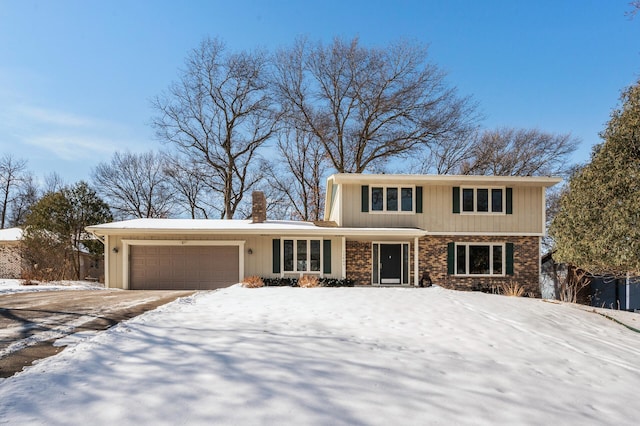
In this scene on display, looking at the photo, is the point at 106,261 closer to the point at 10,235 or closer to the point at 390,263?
the point at 390,263

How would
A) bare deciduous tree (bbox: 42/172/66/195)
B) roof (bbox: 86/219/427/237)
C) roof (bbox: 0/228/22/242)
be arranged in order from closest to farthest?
roof (bbox: 86/219/427/237) < roof (bbox: 0/228/22/242) < bare deciduous tree (bbox: 42/172/66/195)

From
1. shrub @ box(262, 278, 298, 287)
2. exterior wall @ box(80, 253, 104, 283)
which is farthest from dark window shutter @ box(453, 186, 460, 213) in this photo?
exterior wall @ box(80, 253, 104, 283)

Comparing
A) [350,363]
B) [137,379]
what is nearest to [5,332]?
[137,379]

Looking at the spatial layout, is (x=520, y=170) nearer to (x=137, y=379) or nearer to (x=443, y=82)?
(x=443, y=82)

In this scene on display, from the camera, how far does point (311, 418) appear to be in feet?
9.57

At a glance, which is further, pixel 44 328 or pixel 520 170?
pixel 520 170

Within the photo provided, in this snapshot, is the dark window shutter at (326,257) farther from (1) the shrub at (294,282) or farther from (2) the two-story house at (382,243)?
(1) the shrub at (294,282)

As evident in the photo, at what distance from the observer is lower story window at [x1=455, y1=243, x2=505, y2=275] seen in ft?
49.8

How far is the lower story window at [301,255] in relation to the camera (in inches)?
574

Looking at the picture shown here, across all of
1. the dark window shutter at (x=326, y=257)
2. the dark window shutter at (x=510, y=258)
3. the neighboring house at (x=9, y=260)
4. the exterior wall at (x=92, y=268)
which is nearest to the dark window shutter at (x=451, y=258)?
the dark window shutter at (x=510, y=258)

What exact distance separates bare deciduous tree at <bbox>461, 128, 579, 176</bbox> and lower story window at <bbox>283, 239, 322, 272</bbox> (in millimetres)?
14617

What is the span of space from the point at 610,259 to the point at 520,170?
17.2 meters

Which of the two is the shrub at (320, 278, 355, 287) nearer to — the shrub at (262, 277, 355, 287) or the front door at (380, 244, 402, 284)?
the shrub at (262, 277, 355, 287)

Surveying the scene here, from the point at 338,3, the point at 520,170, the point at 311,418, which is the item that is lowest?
the point at 311,418
